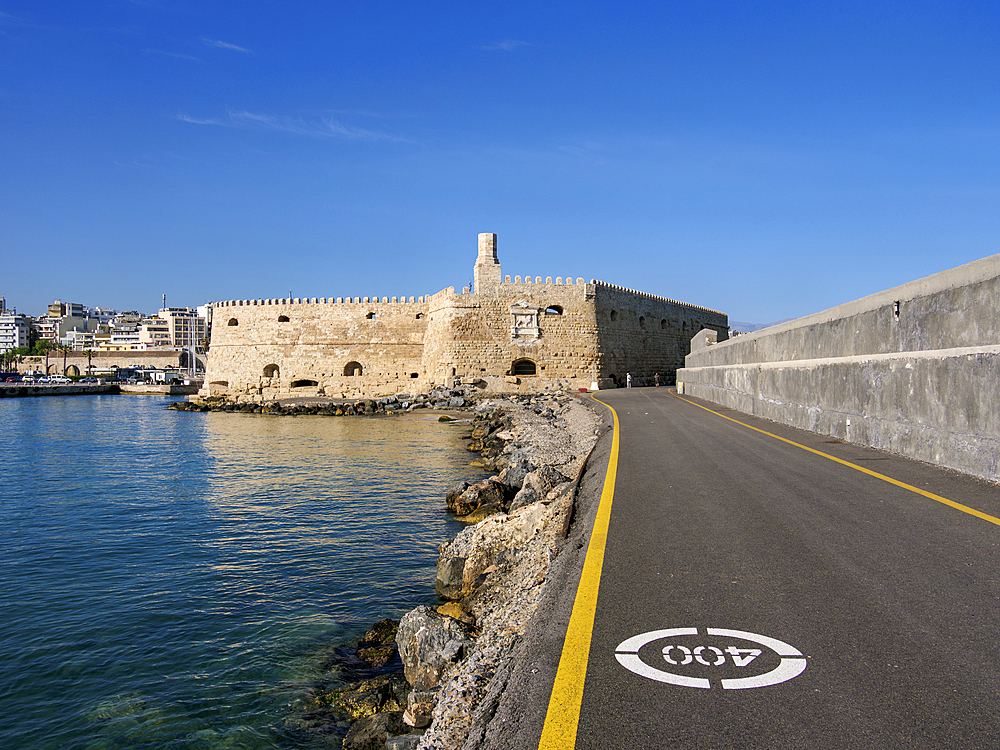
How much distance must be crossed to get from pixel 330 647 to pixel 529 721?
5.50 m

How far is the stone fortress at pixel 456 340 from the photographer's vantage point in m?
43.9

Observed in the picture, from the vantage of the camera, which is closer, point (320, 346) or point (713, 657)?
point (713, 657)

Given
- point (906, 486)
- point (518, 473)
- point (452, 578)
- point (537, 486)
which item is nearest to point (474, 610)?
point (452, 578)

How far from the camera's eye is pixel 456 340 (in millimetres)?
43938

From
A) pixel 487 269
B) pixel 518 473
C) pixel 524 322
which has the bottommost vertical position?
pixel 518 473

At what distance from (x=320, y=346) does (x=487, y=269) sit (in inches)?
599

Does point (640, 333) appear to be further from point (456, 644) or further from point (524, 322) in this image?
point (456, 644)

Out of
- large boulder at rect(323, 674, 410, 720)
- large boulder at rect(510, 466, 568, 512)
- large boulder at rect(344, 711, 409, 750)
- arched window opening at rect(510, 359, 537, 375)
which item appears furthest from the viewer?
arched window opening at rect(510, 359, 537, 375)

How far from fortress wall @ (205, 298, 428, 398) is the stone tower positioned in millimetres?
6783

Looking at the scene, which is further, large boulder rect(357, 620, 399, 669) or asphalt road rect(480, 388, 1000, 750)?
large boulder rect(357, 620, 399, 669)

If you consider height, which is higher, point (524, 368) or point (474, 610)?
point (524, 368)

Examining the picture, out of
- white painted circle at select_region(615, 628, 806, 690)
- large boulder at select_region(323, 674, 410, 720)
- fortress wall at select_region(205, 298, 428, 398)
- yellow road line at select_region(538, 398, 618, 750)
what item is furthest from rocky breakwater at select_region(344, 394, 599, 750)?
fortress wall at select_region(205, 298, 428, 398)

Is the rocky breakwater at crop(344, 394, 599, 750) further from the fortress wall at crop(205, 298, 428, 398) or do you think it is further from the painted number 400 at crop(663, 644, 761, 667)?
the fortress wall at crop(205, 298, 428, 398)

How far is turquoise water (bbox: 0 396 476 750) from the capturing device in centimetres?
664
